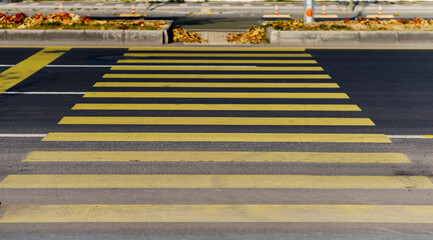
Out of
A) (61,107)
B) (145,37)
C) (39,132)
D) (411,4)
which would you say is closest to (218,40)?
(145,37)

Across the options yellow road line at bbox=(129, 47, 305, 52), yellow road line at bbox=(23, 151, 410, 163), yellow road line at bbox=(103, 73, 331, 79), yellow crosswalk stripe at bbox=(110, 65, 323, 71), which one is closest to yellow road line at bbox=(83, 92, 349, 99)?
yellow road line at bbox=(103, 73, 331, 79)

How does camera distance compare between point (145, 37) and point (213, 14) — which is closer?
point (145, 37)

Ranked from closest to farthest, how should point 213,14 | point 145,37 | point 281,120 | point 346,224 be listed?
1. point 346,224
2. point 281,120
3. point 145,37
4. point 213,14

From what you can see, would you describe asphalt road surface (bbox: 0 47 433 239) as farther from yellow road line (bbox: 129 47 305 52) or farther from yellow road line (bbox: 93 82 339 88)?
yellow road line (bbox: 129 47 305 52)

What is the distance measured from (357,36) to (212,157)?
433 inches

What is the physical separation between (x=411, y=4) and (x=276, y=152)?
2759 centimetres

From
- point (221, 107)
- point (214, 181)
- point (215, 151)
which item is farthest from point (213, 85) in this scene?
point (214, 181)

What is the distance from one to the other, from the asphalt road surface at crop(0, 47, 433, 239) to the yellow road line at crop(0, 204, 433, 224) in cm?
2

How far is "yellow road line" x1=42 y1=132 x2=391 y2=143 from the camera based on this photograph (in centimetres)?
959

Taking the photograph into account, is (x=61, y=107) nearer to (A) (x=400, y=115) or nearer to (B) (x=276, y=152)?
(B) (x=276, y=152)

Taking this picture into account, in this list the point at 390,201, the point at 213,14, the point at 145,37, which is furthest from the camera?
the point at 213,14

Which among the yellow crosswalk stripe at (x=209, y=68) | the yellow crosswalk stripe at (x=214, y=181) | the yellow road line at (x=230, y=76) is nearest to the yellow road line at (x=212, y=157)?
the yellow crosswalk stripe at (x=214, y=181)

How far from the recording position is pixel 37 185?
7805 millimetres

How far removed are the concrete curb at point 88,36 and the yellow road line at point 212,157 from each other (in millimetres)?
9806
